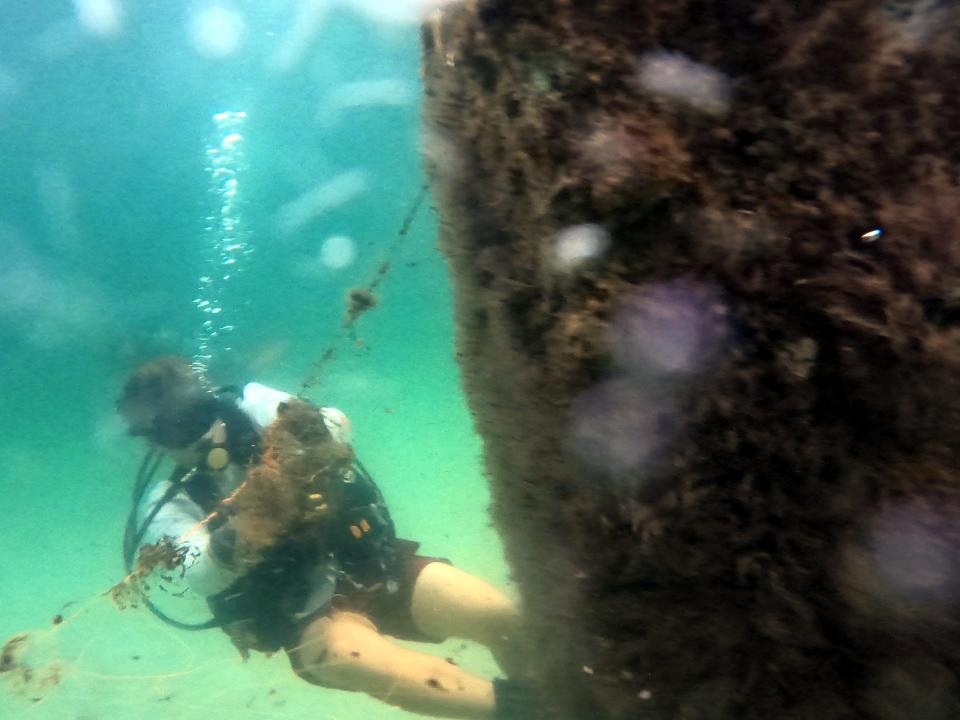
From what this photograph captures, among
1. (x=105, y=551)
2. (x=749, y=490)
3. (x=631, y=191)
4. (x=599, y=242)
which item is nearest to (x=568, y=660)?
(x=749, y=490)

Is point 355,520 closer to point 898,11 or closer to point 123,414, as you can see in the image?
point 123,414

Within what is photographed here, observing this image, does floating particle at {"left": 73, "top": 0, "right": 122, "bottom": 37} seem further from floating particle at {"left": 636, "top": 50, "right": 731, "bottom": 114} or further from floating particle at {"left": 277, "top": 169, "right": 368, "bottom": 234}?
floating particle at {"left": 636, "top": 50, "right": 731, "bottom": 114}

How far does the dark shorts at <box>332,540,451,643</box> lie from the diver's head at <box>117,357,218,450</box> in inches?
81.2

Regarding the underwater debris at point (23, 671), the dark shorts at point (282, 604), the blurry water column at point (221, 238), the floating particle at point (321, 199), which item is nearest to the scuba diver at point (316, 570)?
the dark shorts at point (282, 604)

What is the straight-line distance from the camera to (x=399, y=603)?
5016 mm

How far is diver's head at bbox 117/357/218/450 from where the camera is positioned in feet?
18.0

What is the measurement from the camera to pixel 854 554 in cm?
141

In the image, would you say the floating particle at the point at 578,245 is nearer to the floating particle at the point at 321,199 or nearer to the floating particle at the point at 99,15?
the floating particle at the point at 99,15

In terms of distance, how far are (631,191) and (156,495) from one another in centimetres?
535

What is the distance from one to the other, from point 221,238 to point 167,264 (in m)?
1.98

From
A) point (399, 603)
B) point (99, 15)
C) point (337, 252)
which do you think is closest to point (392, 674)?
point (399, 603)

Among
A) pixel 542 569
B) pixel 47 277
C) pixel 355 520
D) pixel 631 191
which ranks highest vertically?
pixel 631 191

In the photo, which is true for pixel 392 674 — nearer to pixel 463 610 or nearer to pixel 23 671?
pixel 463 610

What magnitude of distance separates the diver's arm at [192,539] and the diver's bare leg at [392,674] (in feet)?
2.88
